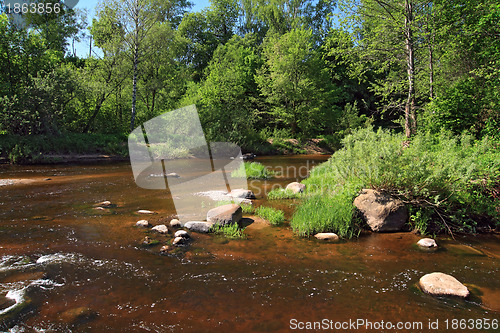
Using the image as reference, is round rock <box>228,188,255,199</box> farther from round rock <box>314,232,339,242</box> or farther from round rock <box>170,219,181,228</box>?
round rock <box>314,232,339,242</box>

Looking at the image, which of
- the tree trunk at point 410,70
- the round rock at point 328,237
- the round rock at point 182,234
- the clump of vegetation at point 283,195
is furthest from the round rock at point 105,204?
the tree trunk at point 410,70

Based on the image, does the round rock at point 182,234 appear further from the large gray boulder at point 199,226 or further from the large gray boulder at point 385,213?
the large gray boulder at point 385,213

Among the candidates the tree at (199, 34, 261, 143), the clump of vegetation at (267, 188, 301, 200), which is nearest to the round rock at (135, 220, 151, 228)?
the clump of vegetation at (267, 188, 301, 200)

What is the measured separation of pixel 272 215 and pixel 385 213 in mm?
2867

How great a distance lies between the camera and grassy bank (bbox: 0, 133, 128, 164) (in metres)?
18.8

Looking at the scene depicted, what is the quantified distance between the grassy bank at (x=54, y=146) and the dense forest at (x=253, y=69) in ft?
1.73

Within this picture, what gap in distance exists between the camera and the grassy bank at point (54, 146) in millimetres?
18797

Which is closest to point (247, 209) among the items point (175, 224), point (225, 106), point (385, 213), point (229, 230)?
point (229, 230)

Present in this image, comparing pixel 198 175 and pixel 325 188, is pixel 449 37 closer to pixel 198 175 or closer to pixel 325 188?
pixel 325 188

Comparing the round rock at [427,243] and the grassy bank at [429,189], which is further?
the grassy bank at [429,189]

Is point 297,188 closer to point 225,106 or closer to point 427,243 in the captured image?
point 427,243

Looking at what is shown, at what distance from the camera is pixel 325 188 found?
33.6 feet

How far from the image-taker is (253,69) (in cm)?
4128

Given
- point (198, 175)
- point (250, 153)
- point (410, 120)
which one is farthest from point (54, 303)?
point (250, 153)
